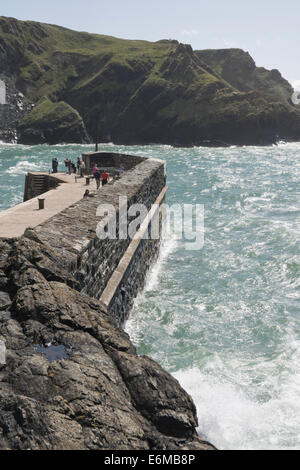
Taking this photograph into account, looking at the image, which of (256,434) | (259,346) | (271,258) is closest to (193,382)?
(256,434)

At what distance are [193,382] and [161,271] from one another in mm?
7955

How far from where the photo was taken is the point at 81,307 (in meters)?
5.79

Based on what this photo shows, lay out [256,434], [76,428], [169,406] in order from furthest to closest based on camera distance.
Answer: [256,434] → [169,406] → [76,428]

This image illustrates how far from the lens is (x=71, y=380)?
4.48 metres

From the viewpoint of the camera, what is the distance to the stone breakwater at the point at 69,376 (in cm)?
396

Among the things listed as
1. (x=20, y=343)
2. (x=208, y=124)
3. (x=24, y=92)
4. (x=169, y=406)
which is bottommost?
(x=169, y=406)

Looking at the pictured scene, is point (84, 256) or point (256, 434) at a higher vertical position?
point (84, 256)

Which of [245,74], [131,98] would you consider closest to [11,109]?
[131,98]

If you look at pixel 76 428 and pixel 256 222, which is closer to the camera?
pixel 76 428

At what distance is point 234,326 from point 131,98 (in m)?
118

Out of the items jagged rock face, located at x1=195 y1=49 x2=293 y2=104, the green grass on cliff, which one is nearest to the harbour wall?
the green grass on cliff

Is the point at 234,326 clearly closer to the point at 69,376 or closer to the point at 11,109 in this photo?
the point at 69,376

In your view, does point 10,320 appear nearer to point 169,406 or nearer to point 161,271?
point 169,406

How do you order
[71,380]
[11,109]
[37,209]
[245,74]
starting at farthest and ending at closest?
[245,74]
[11,109]
[37,209]
[71,380]
